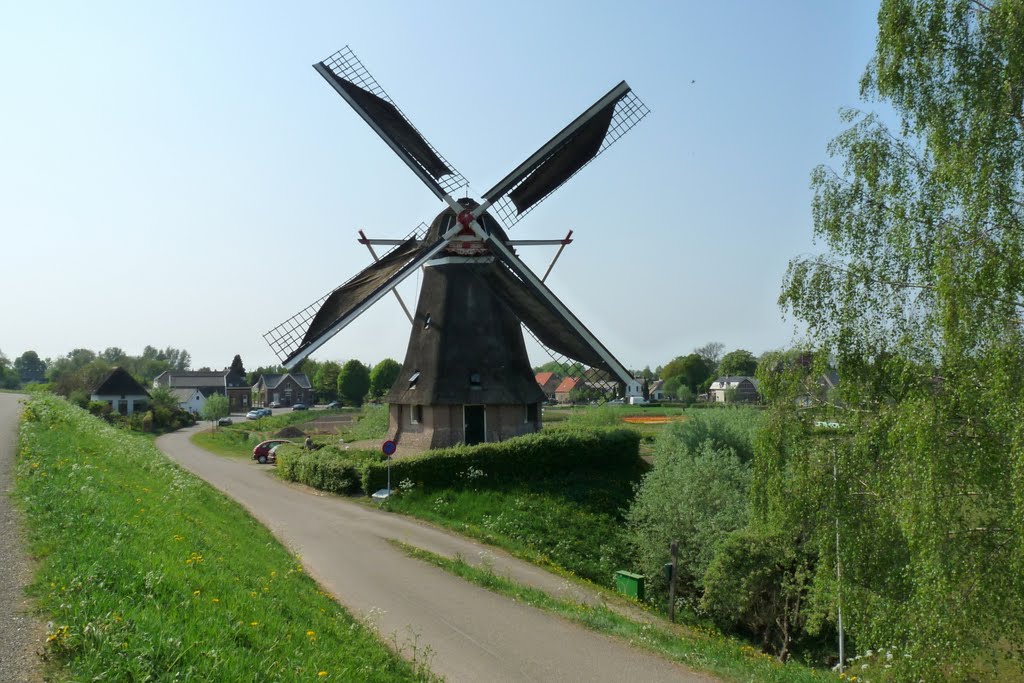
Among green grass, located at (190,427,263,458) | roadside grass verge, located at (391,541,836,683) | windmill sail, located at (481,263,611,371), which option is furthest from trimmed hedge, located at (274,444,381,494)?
green grass, located at (190,427,263,458)

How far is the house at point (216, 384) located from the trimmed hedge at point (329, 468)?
7802cm

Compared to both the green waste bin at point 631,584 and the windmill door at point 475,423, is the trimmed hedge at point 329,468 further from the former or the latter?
the green waste bin at point 631,584

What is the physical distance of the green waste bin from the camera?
1692 cm

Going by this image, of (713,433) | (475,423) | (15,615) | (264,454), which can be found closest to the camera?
(15,615)

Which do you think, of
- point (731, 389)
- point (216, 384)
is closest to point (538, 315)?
point (731, 389)

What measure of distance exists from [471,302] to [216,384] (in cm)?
8681

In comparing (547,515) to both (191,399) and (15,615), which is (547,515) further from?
(191,399)

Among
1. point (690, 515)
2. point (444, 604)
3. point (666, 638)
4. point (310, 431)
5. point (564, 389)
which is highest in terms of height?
point (564, 389)

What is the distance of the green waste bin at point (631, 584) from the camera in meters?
16.9

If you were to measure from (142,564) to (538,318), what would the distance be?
18.5 metres

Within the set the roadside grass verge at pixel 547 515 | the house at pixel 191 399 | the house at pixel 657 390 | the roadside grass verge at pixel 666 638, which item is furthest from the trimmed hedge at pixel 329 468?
the house at pixel 657 390

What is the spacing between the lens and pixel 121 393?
6931cm

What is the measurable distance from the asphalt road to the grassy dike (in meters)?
1.09

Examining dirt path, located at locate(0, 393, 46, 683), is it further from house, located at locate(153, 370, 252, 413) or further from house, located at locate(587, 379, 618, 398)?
house, located at locate(153, 370, 252, 413)
